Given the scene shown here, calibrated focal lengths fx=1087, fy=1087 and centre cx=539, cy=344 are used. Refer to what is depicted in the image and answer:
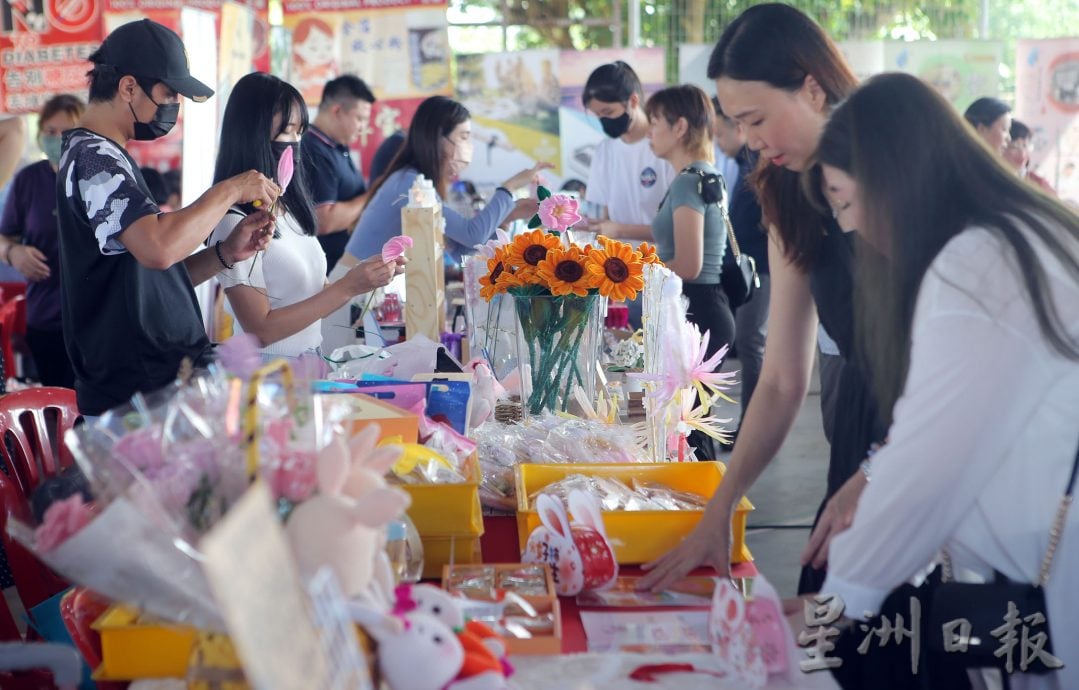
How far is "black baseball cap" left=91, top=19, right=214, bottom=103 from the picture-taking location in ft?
6.89

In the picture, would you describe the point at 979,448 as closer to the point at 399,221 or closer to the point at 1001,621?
the point at 1001,621

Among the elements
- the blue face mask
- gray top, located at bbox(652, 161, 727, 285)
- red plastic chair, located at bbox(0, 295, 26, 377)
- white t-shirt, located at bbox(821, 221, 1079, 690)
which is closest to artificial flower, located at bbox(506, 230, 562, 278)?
white t-shirt, located at bbox(821, 221, 1079, 690)

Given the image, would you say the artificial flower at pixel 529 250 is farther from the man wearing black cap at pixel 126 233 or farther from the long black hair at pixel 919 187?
the long black hair at pixel 919 187

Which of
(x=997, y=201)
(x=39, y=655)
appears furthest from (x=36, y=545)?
(x=997, y=201)

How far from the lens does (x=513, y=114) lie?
292 inches

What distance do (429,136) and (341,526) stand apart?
9.75ft

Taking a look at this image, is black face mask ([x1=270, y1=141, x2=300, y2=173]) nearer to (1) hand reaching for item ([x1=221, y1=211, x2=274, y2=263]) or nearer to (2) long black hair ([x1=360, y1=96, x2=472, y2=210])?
(1) hand reaching for item ([x1=221, y1=211, x2=274, y2=263])

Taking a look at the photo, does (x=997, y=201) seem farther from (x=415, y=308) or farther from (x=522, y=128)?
(x=522, y=128)

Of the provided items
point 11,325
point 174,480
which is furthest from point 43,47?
point 174,480

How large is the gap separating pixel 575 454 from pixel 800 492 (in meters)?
2.75

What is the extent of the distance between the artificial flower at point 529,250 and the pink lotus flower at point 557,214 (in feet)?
0.85

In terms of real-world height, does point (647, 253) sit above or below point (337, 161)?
below

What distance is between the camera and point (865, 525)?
1104mm

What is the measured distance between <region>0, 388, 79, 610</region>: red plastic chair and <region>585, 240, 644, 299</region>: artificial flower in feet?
3.47
